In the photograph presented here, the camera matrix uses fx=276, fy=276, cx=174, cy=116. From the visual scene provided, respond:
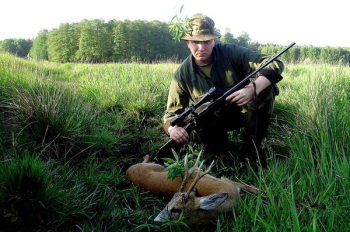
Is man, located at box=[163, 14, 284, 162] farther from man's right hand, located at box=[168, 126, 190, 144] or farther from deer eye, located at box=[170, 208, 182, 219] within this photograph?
deer eye, located at box=[170, 208, 182, 219]

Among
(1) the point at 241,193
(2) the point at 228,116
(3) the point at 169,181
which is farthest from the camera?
(2) the point at 228,116

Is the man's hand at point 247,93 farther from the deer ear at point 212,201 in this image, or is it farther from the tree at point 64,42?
the tree at point 64,42

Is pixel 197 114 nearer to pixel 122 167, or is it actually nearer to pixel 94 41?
pixel 122 167

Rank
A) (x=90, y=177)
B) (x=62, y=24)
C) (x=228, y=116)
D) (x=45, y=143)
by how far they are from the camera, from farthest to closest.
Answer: (x=62, y=24)
(x=228, y=116)
(x=45, y=143)
(x=90, y=177)

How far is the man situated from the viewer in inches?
133

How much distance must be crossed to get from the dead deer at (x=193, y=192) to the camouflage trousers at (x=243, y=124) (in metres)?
1.03

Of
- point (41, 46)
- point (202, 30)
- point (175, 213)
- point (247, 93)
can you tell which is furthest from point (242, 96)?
point (41, 46)

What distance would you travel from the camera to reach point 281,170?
2580mm

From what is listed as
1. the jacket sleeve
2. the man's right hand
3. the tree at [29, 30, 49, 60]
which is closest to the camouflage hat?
the jacket sleeve

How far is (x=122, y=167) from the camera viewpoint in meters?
3.44

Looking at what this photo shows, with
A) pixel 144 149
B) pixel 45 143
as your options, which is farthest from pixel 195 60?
pixel 45 143

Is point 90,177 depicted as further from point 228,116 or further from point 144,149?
point 228,116

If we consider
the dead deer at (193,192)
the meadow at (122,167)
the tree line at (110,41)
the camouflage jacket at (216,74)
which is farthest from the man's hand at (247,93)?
the tree line at (110,41)

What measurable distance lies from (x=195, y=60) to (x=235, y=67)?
571 millimetres
